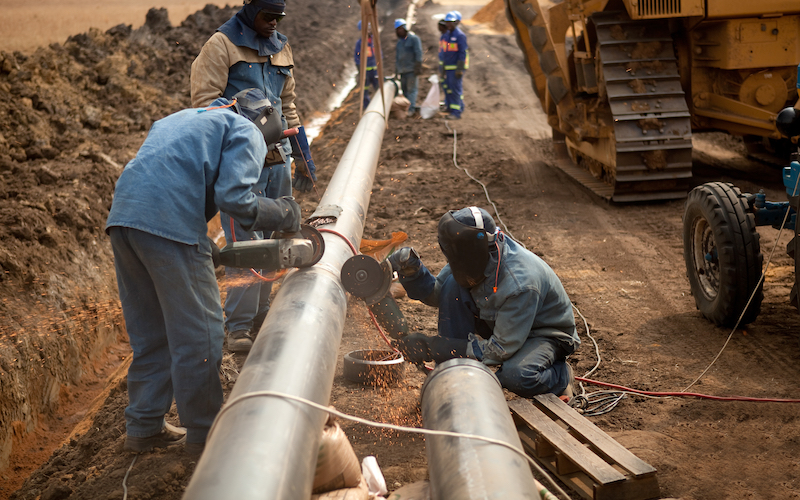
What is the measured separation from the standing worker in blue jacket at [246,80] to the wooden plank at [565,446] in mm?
1889

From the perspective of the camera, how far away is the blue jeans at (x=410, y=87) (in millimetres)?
13602

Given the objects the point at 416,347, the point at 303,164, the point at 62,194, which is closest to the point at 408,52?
the point at 62,194

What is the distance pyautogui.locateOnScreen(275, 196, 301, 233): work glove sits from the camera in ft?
11.2

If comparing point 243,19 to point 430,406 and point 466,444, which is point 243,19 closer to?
point 430,406

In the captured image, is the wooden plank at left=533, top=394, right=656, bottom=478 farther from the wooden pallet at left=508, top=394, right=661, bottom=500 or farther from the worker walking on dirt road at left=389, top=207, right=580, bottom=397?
the worker walking on dirt road at left=389, top=207, right=580, bottom=397

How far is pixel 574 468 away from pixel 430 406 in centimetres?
88

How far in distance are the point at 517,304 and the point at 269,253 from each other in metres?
1.32

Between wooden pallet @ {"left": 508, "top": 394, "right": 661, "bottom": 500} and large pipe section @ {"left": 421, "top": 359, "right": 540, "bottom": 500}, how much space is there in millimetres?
545

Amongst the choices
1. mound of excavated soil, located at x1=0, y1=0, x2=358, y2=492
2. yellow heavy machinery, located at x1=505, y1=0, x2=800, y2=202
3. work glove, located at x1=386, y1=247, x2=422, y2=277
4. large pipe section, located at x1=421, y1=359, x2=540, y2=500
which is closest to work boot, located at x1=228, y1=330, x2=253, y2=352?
Answer: work glove, located at x1=386, y1=247, x2=422, y2=277

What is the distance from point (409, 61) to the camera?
13344 mm

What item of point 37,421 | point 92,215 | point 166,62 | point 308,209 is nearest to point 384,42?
point 166,62

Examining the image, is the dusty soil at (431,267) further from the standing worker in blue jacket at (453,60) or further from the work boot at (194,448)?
the standing worker in blue jacket at (453,60)

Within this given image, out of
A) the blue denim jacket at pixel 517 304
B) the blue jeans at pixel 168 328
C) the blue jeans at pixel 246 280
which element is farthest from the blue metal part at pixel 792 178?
the blue jeans at pixel 168 328

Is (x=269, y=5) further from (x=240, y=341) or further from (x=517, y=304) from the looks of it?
(x=517, y=304)
